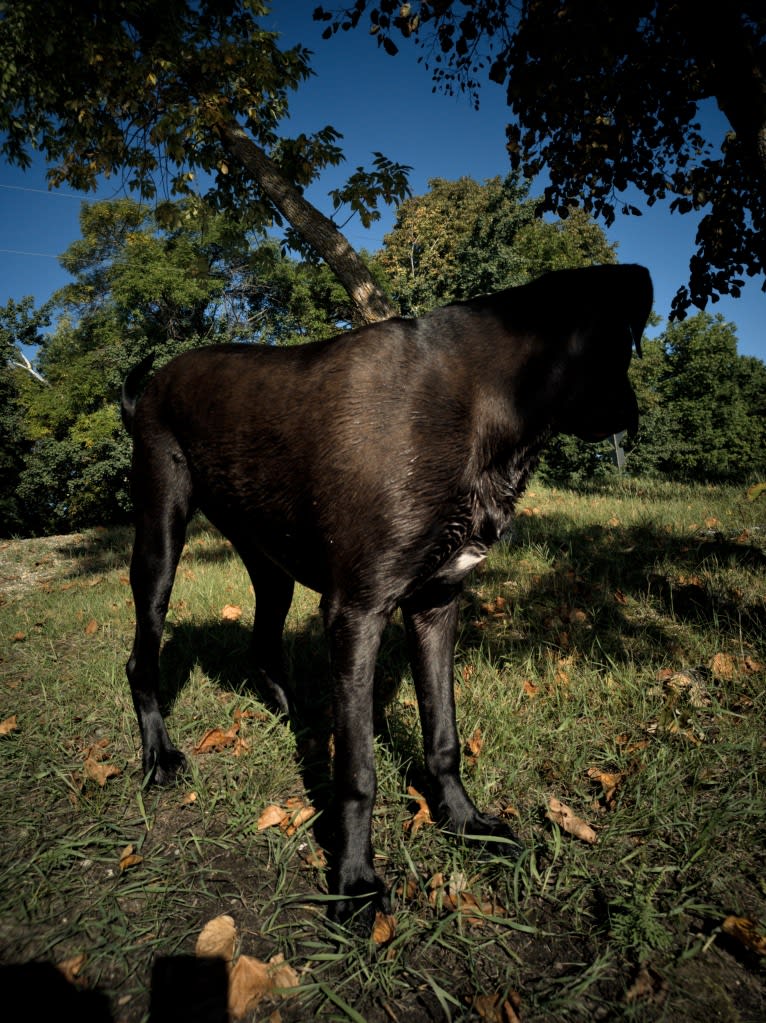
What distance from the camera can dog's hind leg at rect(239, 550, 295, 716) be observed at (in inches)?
119

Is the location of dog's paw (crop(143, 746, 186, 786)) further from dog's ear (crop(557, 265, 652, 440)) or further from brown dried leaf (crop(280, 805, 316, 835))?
dog's ear (crop(557, 265, 652, 440))

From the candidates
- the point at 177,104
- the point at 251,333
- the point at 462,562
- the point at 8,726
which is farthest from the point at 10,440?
the point at 462,562

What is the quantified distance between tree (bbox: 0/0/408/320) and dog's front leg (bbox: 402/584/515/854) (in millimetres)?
3451

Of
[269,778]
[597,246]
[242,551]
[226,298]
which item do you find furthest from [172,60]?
[597,246]

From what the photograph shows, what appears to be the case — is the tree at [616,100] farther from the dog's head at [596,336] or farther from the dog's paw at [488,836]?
the dog's paw at [488,836]

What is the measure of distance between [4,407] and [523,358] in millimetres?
19499

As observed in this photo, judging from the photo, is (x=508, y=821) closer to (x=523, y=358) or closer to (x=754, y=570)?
(x=523, y=358)

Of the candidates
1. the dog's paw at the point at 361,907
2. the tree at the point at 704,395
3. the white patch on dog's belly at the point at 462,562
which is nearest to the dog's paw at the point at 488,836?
the dog's paw at the point at 361,907

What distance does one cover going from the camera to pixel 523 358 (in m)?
1.87

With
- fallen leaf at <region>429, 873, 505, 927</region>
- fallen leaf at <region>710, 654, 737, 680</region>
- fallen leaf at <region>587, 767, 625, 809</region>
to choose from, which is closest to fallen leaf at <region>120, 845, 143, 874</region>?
fallen leaf at <region>429, 873, 505, 927</region>

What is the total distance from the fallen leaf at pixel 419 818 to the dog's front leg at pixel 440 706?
5 centimetres

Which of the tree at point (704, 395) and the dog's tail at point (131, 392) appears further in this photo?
the tree at point (704, 395)

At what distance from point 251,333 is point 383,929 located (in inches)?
1021

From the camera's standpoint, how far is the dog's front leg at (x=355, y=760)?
1714 millimetres
